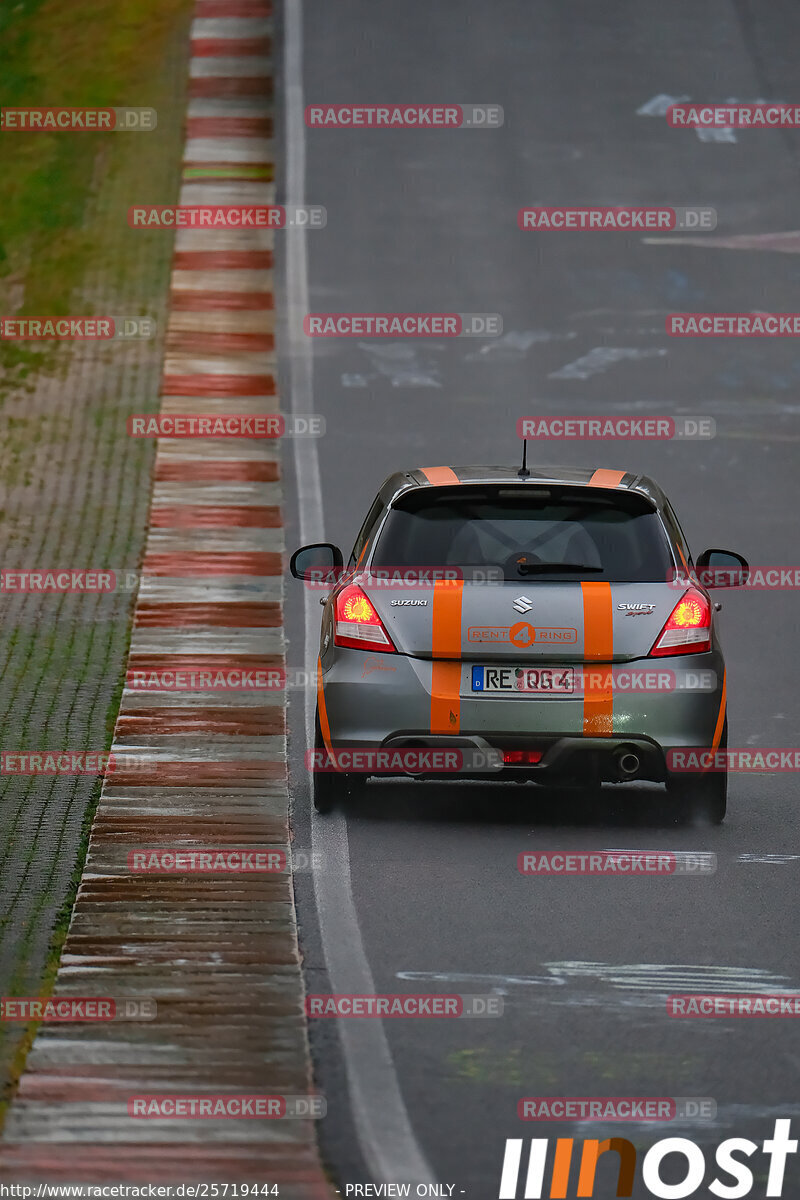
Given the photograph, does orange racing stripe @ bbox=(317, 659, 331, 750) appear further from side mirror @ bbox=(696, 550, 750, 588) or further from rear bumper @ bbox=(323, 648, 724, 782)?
side mirror @ bbox=(696, 550, 750, 588)

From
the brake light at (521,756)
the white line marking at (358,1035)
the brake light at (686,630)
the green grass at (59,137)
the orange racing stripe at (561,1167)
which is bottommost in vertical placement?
the orange racing stripe at (561,1167)

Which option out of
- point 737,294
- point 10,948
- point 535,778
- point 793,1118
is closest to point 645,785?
point 535,778

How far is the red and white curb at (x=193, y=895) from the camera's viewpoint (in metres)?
5.90

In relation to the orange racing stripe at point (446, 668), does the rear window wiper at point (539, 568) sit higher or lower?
higher

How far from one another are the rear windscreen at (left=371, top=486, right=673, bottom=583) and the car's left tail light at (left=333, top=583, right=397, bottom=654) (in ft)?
0.66

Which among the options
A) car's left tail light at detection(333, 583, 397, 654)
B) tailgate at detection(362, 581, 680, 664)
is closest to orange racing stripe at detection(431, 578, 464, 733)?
tailgate at detection(362, 581, 680, 664)

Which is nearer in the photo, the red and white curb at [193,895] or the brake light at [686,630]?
the red and white curb at [193,895]

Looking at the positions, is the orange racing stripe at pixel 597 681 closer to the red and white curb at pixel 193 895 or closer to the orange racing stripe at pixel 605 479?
the orange racing stripe at pixel 605 479

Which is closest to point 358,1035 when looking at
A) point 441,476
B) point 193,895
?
point 193,895

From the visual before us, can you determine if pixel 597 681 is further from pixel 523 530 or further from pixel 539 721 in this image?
pixel 523 530

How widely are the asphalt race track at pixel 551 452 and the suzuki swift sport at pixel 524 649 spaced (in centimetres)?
36

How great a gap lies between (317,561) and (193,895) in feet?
8.03

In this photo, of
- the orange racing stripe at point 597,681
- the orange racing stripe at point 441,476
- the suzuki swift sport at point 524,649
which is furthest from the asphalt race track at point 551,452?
the orange racing stripe at point 441,476

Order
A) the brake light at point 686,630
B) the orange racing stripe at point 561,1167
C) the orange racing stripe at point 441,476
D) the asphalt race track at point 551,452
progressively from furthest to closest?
the orange racing stripe at point 441,476 → the brake light at point 686,630 → the asphalt race track at point 551,452 → the orange racing stripe at point 561,1167
